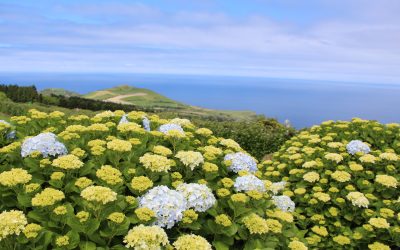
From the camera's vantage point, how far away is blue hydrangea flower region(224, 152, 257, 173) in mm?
5355

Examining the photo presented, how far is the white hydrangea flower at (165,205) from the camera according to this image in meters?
3.85

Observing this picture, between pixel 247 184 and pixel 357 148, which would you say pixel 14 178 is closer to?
pixel 247 184

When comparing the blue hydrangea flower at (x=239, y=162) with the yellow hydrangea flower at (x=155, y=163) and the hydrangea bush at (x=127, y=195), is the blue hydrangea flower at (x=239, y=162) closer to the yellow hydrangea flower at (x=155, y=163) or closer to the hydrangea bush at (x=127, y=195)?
the hydrangea bush at (x=127, y=195)

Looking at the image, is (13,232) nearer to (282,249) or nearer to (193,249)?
(193,249)

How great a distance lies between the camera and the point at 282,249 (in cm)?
490

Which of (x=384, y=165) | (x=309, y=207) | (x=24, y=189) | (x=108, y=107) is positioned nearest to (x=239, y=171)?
(x=24, y=189)

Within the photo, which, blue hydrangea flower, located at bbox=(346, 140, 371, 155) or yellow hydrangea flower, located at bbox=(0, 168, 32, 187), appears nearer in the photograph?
yellow hydrangea flower, located at bbox=(0, 168, 32, 187)

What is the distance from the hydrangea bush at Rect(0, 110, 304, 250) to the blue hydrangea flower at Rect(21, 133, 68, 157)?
0.04ft

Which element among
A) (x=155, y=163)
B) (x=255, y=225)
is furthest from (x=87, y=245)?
(x=255, y=225)

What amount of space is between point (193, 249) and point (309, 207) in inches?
213

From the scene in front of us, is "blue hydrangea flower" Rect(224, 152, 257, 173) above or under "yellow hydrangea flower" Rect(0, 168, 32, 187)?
under

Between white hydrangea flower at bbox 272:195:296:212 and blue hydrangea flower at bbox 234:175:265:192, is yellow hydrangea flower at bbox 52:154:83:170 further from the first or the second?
white hydrangea flower at bbox 272:195:296:212

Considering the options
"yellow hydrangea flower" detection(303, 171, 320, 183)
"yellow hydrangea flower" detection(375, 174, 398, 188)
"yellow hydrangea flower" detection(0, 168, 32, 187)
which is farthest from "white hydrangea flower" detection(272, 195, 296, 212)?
"yellow hydrangea flower" detection(0, 168, 32, 187)

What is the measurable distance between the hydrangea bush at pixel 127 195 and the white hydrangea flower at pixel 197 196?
0.01 metres
